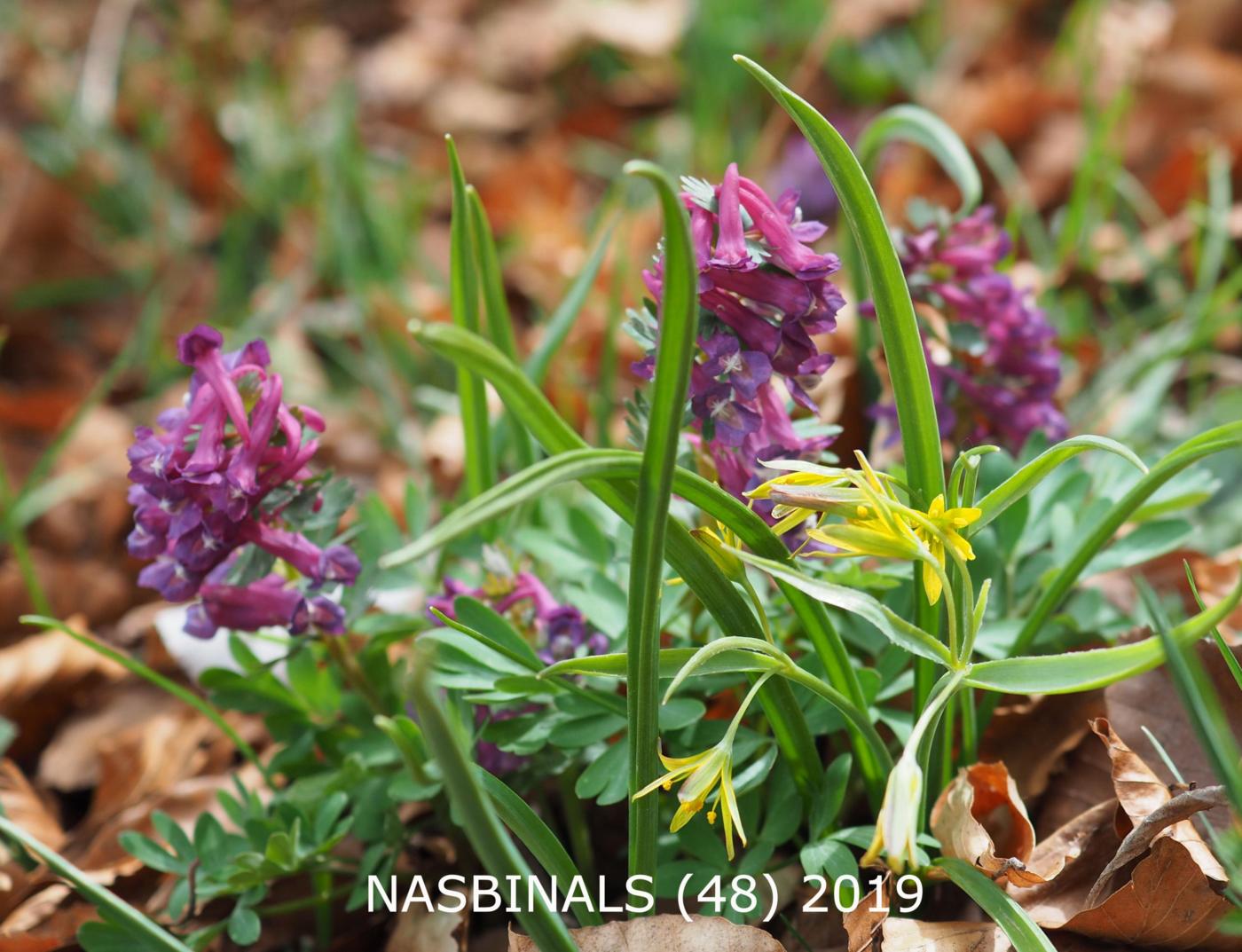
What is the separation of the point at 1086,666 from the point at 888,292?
395 mm

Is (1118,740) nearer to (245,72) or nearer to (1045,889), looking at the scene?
(1045,889)

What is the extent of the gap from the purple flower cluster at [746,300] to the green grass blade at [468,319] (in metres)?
0.26

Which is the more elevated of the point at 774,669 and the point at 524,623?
the point at 774,669

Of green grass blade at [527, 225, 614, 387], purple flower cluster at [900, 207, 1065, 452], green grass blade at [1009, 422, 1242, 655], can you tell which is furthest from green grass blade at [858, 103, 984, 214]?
green grass blade at [1009, 422, 1242, 655]

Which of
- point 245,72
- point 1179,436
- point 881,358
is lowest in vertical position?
point 1179,436

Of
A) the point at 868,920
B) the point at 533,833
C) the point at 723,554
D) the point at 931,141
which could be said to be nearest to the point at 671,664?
the point at 723,554

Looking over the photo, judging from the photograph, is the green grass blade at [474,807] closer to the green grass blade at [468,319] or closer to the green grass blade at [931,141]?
the green grass blade at [468,319]

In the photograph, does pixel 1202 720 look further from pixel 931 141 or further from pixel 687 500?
pixel 931 141

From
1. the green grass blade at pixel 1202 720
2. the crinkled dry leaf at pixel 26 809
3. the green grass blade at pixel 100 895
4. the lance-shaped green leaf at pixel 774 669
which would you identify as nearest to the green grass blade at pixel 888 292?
the lance-shaped green leaf at pixel 774 669

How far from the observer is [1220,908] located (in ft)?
3.48

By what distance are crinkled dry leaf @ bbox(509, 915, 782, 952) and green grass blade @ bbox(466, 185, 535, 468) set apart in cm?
59

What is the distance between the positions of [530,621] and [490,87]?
127 inches

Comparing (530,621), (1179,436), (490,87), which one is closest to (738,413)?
(530,621)

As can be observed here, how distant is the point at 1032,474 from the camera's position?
100 centimetres
